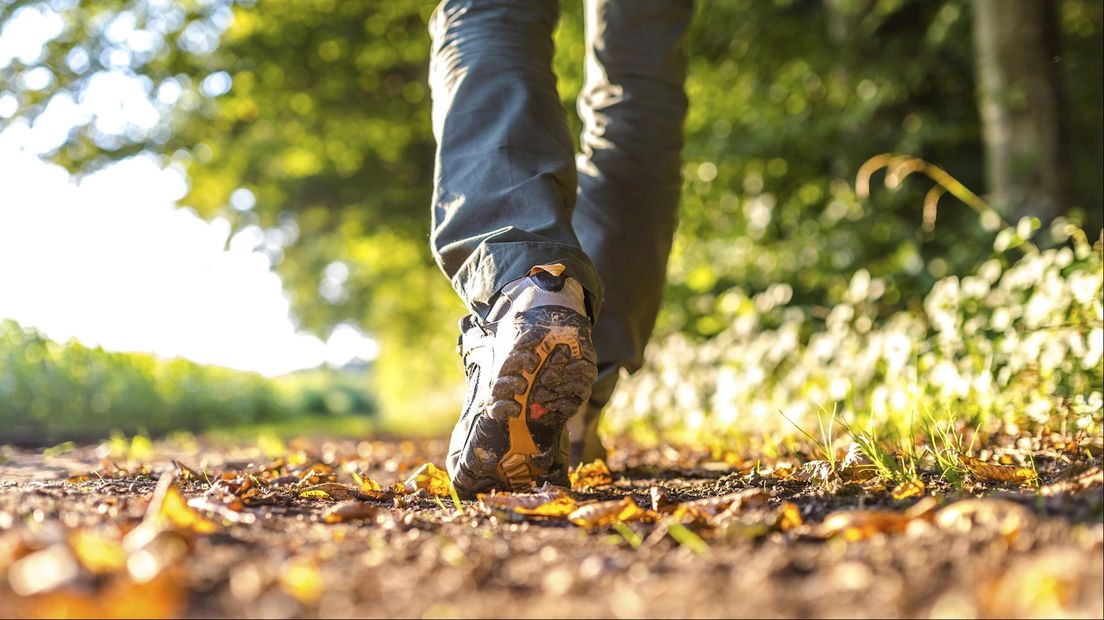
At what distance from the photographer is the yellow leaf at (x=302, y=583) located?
2.60ft

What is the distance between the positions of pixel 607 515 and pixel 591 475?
2.69ft

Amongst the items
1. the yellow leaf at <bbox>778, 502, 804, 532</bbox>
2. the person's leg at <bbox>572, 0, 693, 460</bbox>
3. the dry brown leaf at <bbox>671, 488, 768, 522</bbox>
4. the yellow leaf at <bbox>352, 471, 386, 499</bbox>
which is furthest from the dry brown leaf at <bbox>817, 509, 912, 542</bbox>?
the person's leg at <bbox>572, 0, 693, 460</bbox>

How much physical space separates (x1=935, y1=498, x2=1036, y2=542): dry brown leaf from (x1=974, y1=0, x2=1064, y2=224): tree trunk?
13.0 feet

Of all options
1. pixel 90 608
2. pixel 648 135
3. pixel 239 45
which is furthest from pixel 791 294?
pixel 239 45

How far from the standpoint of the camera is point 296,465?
241 cm

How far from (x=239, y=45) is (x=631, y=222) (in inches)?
306

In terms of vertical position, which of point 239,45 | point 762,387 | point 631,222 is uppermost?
point 239,45

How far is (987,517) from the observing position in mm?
1012

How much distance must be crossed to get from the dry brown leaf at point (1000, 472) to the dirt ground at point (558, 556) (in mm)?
116

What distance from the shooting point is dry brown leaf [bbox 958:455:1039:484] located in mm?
1620

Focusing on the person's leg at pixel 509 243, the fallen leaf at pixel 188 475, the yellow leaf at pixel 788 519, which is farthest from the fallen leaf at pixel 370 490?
the yellow leaf at pixel 788 519

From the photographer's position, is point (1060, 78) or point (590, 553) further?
point (1060, 78)

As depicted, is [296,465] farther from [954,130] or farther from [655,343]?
[954,130]

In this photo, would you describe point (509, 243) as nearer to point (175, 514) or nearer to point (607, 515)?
point (607, 515)
